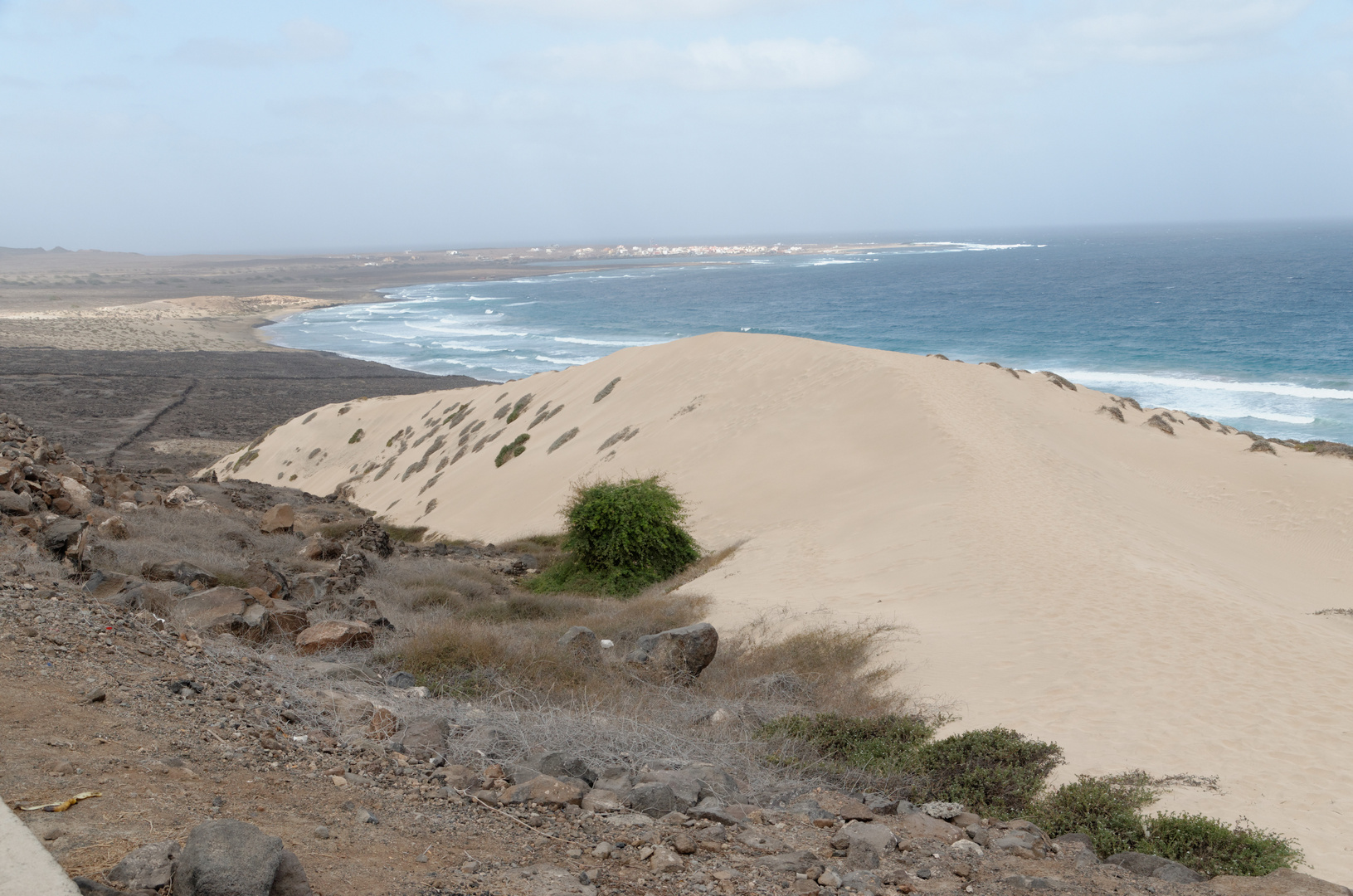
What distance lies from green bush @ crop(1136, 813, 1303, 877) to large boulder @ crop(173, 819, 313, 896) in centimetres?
546

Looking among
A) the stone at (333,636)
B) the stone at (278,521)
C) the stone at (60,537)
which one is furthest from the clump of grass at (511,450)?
the stone at (333,636)

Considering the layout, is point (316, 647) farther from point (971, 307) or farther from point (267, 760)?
point (971, 307)

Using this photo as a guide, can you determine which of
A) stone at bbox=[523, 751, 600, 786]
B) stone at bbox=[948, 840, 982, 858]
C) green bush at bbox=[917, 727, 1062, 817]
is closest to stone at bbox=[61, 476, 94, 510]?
stone at bbox=[523, 751, 600, 786]

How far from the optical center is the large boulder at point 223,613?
898cm

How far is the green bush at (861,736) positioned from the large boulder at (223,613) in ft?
17.4

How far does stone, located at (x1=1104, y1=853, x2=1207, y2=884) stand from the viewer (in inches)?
216

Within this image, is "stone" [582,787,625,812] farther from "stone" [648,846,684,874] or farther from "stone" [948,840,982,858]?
"stone" [948,840,982,858]

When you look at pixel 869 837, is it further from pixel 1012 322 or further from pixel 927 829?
pixel 1012 322

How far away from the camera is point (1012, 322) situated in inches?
3433

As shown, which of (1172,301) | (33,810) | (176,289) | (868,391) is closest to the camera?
(33,810)

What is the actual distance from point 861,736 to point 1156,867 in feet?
9.69

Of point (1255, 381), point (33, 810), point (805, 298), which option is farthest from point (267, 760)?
point (805, 298)

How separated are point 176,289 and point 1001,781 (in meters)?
177

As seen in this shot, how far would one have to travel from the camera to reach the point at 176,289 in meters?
157
